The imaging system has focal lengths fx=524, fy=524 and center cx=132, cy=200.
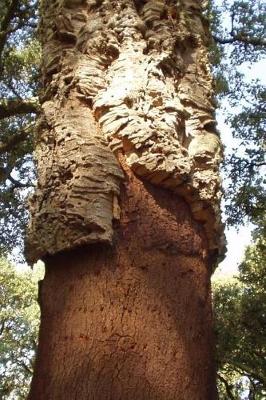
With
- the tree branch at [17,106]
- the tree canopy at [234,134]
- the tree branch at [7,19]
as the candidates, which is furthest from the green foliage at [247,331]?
the tree branch at [7,19]

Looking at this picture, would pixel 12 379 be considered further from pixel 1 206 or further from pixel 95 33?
pixel 95 33

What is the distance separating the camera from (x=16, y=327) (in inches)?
799

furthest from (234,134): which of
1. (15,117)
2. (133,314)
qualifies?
(133,314)

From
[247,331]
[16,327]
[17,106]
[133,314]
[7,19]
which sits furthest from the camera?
[16,327]

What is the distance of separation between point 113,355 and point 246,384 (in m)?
16.3

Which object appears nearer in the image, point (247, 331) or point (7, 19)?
point (7, 19)

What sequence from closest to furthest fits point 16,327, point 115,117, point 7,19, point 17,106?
point 115,117 < point 17,106 < point 7,19 < point 16,327

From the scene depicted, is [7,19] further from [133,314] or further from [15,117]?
[133,314]

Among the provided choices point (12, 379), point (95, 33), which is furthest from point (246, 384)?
point (95, 33)

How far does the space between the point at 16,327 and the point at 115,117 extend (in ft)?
64.5

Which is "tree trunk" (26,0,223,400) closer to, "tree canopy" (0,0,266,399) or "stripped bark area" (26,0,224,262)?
"stripped bark area" (26,0,224,262)

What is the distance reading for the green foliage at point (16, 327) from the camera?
19.4m

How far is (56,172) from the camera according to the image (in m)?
1.83

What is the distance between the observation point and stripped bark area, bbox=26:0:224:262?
1.74 m
